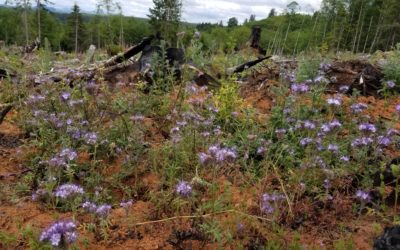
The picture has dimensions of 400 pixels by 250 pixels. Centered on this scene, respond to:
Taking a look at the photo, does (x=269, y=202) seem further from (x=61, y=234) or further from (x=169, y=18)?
(x=169, y=18)

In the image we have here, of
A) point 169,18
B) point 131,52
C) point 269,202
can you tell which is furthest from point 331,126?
point 169,18

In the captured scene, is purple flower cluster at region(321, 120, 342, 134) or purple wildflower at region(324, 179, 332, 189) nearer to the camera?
purple wildflower at region(324, 179, 332, 189)

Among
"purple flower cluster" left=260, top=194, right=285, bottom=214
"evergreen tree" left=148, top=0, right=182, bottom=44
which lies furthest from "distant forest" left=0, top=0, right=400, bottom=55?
"purple flower cluster" left=260, top=194, right=285, bottom=214

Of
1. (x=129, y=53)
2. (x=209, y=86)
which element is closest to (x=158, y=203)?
(x=209, y=86)

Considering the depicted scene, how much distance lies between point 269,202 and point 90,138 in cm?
147

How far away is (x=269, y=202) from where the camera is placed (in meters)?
2.87

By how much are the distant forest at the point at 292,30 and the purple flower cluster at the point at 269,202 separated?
7.32ft

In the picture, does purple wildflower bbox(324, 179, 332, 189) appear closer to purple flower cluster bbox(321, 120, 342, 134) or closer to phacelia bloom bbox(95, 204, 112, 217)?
purple flower cluster bbox(321, 120, 342, 134)

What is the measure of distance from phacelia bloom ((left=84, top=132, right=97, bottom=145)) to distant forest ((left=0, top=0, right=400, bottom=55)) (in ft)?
5.03

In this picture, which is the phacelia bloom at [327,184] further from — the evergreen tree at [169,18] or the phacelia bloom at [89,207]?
the evergreen tree at [169,18]

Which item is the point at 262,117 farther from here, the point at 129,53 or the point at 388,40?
the point at 388,40

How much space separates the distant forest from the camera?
1090 cm

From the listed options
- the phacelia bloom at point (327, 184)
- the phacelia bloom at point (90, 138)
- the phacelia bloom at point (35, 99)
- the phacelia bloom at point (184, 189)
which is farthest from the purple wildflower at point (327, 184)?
the phacelia bloom at point (35, 99)

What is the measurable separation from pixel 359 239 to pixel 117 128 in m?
2.07
